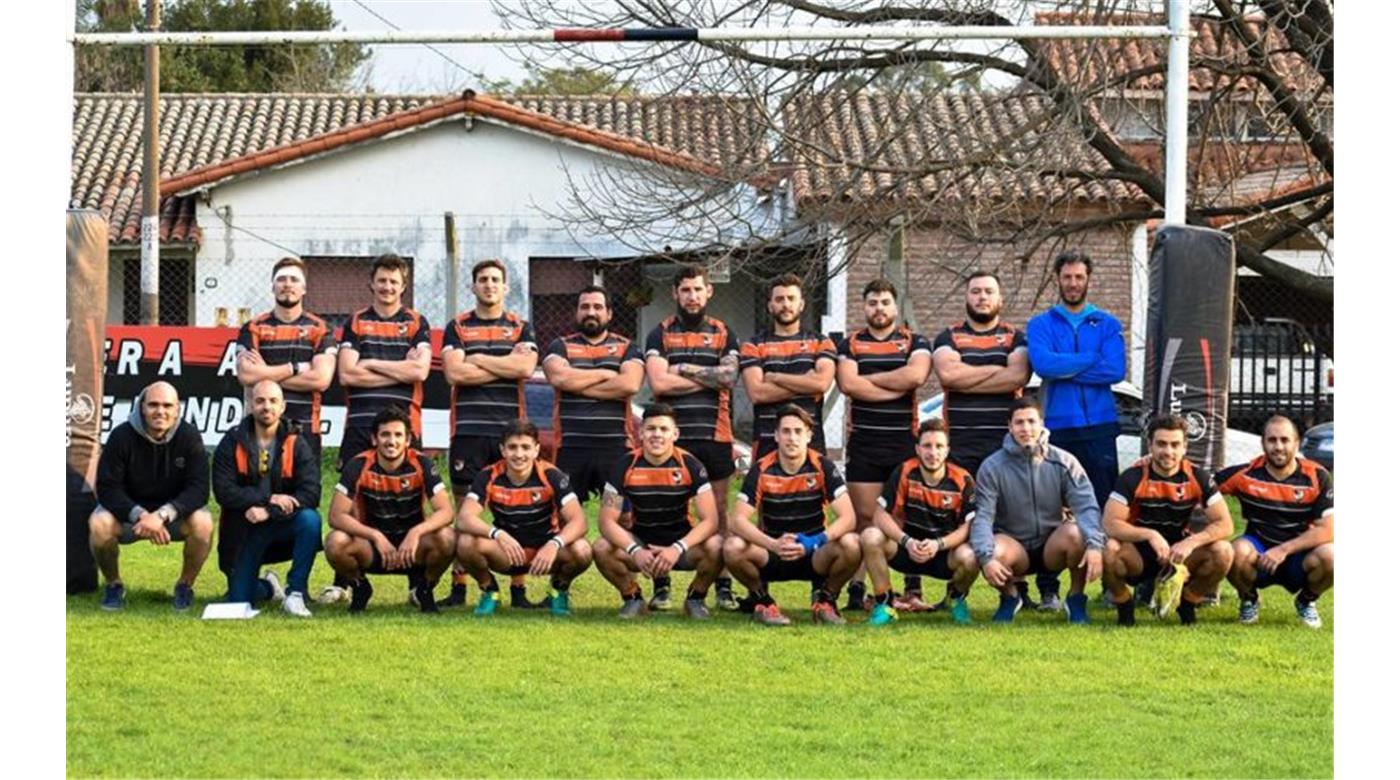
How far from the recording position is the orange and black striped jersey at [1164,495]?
8758 millimetres

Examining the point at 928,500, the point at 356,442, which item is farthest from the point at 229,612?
the point at 928,500

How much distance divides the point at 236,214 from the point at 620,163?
4776 mm

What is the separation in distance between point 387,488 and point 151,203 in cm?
958

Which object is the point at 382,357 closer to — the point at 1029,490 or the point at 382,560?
the point at 382,560

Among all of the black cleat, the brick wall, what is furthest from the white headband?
the brick wall

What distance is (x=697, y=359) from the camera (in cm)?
938

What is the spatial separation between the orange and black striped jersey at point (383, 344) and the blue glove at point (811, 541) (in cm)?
197

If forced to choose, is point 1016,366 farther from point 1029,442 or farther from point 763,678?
point 763,678

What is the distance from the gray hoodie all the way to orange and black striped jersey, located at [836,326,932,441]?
0.60m

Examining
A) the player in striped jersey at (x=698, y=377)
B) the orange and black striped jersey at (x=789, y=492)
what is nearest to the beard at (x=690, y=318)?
the player in striped jersey at (x=698, y=377)

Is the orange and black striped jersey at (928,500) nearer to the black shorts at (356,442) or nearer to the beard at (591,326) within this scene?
the beard at (591,326)

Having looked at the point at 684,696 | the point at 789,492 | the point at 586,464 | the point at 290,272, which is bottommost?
the point at 684,696

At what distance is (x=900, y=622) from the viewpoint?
8.75 meters
